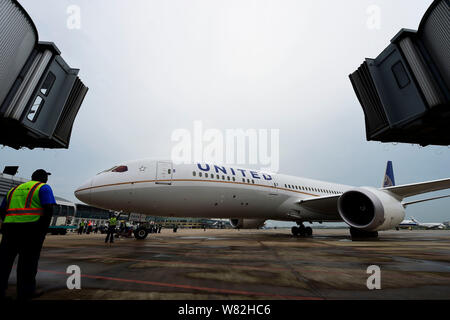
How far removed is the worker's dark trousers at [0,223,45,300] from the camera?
2234mm

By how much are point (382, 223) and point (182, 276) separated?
9687mm

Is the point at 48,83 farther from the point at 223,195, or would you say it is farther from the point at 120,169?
the point at 223,195

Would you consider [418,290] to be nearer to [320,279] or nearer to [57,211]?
[320,279]

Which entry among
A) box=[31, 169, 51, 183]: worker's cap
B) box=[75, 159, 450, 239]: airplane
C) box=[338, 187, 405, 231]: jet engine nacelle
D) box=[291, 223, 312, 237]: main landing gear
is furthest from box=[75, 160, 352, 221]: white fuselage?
box=[31, 169, 51, 183]: worker's cap

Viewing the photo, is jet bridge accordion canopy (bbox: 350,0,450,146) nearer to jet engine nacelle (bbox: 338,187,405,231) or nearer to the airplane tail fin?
jet engine nacelle (bbox: 338,187,405,231)

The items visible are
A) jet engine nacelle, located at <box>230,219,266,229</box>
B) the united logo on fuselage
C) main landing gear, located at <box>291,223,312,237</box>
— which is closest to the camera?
the united logo on fuselage

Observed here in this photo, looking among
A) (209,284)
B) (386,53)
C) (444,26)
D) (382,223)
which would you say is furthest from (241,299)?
(382,223)

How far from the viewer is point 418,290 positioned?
96.6 inches

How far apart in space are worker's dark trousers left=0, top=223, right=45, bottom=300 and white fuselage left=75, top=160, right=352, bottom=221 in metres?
6.83

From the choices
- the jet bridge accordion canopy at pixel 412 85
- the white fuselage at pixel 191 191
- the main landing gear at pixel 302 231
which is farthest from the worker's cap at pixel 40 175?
the main landing gear at pixel 302 231

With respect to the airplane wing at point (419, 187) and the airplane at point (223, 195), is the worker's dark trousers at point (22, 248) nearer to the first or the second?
the airplane at point (223, 195)

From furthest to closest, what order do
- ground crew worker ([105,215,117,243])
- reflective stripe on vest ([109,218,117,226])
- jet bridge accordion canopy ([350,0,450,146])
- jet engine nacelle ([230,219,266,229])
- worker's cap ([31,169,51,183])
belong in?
jet engine nacelle ([230,219,266,229])
reflective stripe on vest ([109,218,117,226])
ground crew worker ([105,215,117,243])
jet bridge accordion canopy ([350,0,450,146])
worker's cap ([31,169,51,183])

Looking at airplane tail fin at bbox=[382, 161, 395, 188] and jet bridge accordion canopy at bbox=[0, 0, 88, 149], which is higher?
airplane tail fin at bbox=[382, 161, 395, 188]

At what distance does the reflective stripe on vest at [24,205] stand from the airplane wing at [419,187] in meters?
12.6
